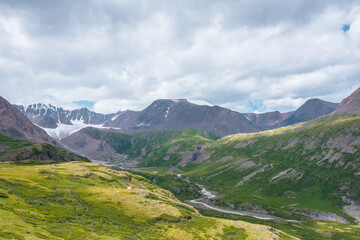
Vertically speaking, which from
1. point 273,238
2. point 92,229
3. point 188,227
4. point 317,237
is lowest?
point 317,237

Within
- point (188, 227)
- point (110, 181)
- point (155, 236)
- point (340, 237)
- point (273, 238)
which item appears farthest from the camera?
point (110, 181)

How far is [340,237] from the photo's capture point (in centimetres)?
14762

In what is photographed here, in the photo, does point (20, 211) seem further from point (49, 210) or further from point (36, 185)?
point (36, 185)

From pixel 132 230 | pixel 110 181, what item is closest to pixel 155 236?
pixel 132 230

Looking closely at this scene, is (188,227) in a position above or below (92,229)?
below

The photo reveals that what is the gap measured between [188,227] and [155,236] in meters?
18.7

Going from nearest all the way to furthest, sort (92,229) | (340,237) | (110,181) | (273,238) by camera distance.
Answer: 1. (92,229)
2. (273,238)
3. (340,237)
4. (110,181)

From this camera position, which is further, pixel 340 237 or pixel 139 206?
pixel 340 237

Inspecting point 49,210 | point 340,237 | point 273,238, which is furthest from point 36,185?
point 340,237

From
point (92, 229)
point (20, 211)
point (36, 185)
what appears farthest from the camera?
point (36, 185)

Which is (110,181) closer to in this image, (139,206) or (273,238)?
(139,206)

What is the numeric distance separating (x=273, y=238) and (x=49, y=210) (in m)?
84.5

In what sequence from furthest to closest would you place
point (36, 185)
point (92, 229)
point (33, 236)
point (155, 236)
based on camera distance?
point (36, 185), point (155, 236), point (92, 229), point (33, 236)

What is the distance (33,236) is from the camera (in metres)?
43.2
